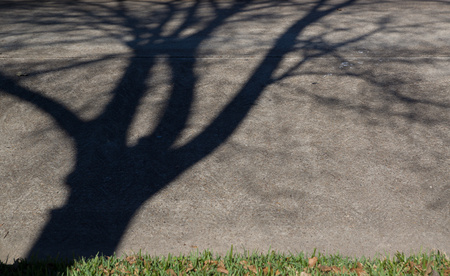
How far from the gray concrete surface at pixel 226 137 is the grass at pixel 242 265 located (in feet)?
0.60

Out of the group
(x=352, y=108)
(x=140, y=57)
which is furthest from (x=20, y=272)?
(x=140, y=57)

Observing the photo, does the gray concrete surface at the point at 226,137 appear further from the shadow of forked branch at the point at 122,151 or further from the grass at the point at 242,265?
the grass at the point at 242,265

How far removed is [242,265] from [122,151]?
2.20m

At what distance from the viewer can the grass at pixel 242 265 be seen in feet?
10.0

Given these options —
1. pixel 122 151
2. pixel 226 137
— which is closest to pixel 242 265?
pixel 226 137

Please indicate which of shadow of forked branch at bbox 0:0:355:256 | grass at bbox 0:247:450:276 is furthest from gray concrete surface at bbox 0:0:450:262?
grass at bbox 0:247:450:276

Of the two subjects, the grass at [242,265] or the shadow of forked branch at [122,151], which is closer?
the grass at [242,265]

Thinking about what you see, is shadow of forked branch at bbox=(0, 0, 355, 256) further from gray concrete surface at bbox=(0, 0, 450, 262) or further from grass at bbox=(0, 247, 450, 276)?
grass at bbox=(0, 247, 450, 276)

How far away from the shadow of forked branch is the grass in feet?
0.84

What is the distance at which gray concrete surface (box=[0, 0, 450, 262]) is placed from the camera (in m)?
3.68

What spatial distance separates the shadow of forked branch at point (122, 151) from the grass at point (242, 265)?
0.84 feet

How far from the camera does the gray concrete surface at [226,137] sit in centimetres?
368

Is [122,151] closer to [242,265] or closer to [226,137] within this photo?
[226,137]

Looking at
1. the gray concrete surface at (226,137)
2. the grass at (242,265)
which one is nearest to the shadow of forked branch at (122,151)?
the gray concrete surface at (226,137)
